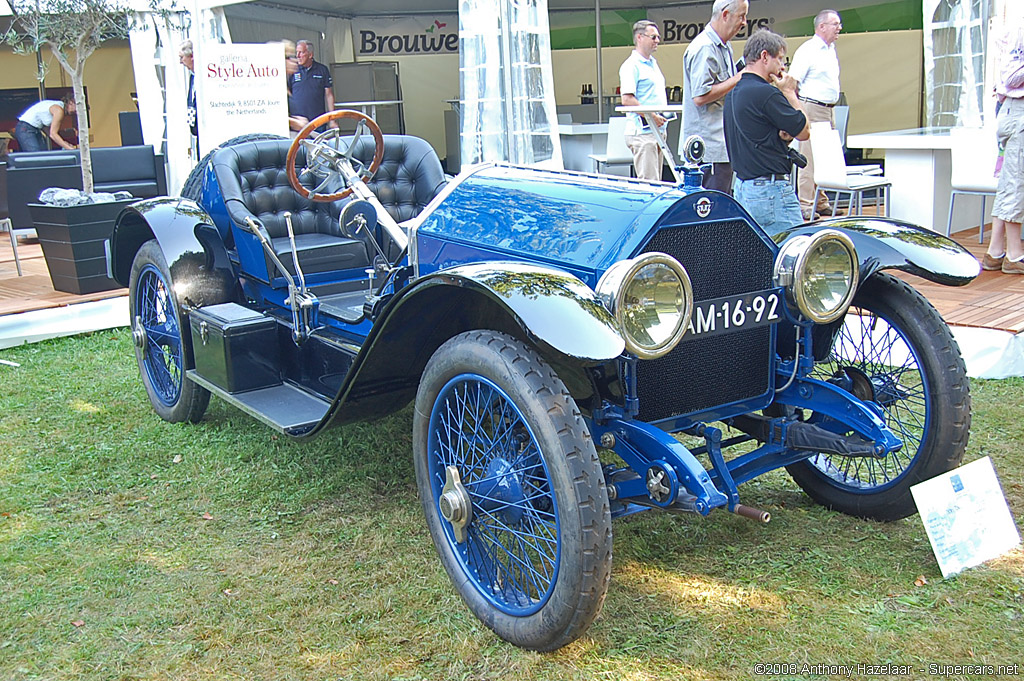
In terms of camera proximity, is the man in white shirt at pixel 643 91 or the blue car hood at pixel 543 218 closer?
the blue car hood at pixel 543 218

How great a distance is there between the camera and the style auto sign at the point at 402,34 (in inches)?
542

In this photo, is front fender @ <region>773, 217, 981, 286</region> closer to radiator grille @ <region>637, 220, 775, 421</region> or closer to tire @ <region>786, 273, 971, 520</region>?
tire @ <region>786, 273, 971, 520</region>

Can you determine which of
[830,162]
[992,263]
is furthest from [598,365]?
[830,162]

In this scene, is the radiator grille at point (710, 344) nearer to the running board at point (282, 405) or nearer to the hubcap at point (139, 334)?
the running board at point (282, 405)

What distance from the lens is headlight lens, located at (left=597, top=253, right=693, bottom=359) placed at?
7.41ft

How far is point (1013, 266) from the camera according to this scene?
5727 mm

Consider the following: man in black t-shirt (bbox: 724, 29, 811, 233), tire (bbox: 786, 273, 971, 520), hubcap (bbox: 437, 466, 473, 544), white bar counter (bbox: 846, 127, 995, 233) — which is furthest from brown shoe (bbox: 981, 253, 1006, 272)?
hubcap (bbox: 437, 466, 473, 544)

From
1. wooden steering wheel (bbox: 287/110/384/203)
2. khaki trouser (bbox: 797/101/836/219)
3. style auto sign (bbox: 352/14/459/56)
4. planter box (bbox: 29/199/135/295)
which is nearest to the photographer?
wooden steering wheel (bbox: 287/110/384/203)

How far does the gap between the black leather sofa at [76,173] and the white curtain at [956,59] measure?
7042 millimetres

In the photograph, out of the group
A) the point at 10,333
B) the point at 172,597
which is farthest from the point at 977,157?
the point at 10,333

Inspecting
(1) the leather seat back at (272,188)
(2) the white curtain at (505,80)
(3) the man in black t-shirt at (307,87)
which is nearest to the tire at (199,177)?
(1) the leather seat back at (272,188)

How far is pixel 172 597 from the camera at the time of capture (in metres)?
2.64

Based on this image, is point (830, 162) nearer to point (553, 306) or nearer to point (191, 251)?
point (191, 251)

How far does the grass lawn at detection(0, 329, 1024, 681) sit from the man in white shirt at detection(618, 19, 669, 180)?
4.55m
